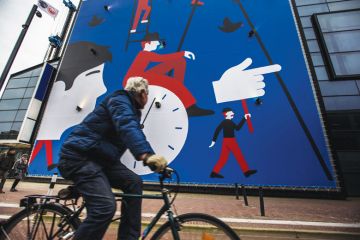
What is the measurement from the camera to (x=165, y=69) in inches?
417

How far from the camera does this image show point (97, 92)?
36.5 feet

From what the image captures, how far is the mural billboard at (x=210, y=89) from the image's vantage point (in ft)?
26.7

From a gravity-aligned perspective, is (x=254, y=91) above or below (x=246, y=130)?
above

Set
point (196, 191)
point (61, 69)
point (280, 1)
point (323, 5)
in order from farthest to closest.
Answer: point (323, 5) → point (61, 69) → point (280, 1) → point (196, 191)

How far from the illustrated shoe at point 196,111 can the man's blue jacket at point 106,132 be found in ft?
24.4

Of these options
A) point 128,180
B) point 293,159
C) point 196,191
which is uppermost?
point 293,159

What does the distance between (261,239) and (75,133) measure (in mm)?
3054

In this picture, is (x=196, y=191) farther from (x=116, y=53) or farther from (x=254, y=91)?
(x=116, y=53)

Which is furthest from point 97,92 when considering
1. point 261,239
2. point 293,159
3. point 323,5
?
point 323,5

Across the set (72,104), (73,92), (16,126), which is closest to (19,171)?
(72,104)

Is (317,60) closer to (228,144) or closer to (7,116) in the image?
(228,144)

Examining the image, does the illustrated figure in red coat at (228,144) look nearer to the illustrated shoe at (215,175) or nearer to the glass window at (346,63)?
the illustrated shoe at (215,175)

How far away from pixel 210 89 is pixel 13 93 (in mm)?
20696

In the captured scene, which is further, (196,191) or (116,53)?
(116,53)
